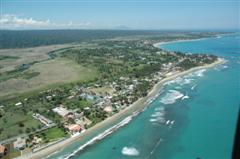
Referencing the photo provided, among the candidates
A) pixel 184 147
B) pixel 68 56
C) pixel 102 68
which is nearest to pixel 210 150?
pixel 184 147

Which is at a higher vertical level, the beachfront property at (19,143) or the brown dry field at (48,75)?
the brown dry field at (48,75)

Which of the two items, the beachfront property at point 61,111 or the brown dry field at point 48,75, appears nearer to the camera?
the beachfront property at point 61,111

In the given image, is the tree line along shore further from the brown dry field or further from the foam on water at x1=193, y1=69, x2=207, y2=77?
the foam on water at x1=193, y1=69, x2=207, y2=77

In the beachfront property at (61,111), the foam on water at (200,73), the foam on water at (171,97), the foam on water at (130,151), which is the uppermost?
the foam on water at (200,73)

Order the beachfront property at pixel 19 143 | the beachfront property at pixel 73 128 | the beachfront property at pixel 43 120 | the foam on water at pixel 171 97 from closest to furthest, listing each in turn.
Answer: the beachfront property at pixel 19 143
the beachfront property at pixel 73 128
the beachfront property at pixel 43 120
the foam on water at pixel 171 97

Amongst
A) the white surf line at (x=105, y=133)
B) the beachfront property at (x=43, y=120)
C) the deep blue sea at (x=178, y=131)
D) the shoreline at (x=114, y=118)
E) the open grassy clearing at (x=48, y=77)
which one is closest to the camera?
the deep blue sea at (x=178, y=131)

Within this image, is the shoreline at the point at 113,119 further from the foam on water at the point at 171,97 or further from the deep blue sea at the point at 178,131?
the foam on water at the point at 171,97

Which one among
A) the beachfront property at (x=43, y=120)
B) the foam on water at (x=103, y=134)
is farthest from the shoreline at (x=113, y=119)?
the beachfront property at (x=43, y=120)
